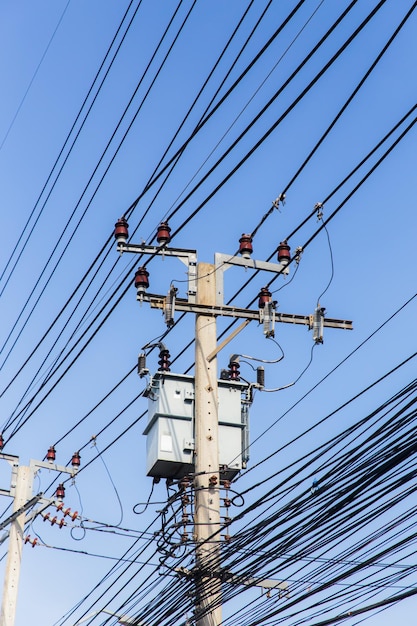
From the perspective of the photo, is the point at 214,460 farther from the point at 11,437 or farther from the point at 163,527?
the point at 11,437

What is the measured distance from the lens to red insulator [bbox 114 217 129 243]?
13.8 meters

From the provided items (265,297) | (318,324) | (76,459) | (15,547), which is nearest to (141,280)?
(265,297)

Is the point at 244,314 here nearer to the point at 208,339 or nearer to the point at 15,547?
the point at 208,339

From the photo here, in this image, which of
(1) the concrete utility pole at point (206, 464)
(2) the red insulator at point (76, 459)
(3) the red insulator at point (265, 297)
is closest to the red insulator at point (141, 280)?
(1) the concrete utility pole at point (206, 464)

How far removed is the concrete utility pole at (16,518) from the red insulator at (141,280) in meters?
10.5

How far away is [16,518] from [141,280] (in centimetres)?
1147

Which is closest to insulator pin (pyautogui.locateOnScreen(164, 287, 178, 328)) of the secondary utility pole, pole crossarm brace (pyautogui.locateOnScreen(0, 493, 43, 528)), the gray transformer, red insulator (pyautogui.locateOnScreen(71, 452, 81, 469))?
the secondary utility pole

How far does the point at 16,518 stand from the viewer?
78.5 feet

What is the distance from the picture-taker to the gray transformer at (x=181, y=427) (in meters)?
14.1

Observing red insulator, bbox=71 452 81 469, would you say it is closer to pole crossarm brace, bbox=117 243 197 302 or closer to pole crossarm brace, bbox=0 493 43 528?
pole crossarm brace, bbox=0 493 43 528

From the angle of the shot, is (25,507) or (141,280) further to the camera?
(25,507)

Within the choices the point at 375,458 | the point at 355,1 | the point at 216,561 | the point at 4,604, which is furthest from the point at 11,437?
the point at 355,1

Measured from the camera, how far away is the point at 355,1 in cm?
942

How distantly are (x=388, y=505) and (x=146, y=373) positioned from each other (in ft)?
14.2
